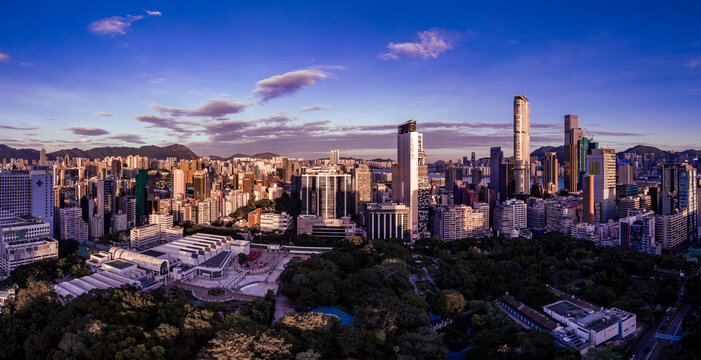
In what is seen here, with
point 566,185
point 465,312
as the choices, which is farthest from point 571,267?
point 566,185

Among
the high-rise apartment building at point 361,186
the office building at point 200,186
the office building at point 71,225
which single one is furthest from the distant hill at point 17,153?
the high-rise apartment building at point 361,186

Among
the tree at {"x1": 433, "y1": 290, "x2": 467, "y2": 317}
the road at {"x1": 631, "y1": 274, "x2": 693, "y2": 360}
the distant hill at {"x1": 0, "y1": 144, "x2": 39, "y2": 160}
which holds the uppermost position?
the distant hill at {"x1": 0, "y1": 144, "x2": 39, "y2": 160}

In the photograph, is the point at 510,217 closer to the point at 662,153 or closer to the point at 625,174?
the point at 625,174

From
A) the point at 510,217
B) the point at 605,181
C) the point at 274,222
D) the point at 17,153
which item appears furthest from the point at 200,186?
the point at 605,181

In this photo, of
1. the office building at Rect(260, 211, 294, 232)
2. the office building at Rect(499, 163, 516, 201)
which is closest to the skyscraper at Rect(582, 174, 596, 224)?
the office building at Rect(499, 163, 516, 201)

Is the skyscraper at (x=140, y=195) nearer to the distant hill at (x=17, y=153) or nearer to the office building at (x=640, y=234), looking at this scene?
the distant hill at (x=17, y=153)

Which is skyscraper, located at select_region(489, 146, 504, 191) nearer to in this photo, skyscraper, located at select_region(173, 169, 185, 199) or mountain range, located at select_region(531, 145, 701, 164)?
mountain range, located at select_region(531, 145, 701, 164)
